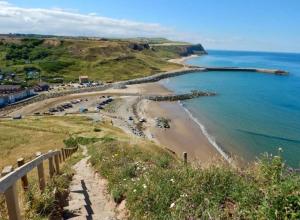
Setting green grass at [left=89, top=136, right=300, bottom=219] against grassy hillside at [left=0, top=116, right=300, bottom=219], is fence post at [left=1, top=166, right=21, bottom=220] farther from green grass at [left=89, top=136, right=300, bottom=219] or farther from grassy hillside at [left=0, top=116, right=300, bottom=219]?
green grass at [left=89, top=136, right=300, bottom=219]

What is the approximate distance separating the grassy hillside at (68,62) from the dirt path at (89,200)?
10489cm

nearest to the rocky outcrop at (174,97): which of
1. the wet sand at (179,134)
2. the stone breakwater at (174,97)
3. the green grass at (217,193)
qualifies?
the stone breakwater at (174,97)

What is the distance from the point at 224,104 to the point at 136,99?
78.0ft

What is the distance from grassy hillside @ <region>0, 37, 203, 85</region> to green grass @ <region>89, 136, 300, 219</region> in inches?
4321

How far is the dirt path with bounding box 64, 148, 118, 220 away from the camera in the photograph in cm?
931

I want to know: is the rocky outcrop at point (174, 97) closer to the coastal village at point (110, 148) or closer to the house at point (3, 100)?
the coastal village at point (110, 148)

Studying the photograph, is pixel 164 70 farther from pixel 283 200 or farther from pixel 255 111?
pixel 283 200

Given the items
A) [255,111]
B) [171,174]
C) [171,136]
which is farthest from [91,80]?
[171,174]

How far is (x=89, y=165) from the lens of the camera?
55.9ft

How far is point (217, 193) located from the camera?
8164 mm

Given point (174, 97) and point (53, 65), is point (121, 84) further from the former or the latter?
point (53, 65)

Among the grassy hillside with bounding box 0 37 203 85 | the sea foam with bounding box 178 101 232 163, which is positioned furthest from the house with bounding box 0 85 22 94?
the sea foam with bounding box 178 101 232 163

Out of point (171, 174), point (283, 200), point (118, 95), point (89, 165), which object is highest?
point (283, 200)

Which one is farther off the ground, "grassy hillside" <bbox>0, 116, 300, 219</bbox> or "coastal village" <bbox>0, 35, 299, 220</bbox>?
"grassy hillside" <bbox>0, 116, 300, 219</bbox>
